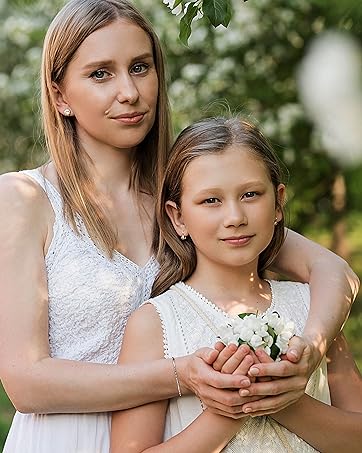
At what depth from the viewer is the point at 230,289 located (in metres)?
3.21

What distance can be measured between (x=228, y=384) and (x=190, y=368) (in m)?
0.16

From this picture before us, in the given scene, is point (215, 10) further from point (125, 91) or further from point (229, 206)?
point (229, 206)

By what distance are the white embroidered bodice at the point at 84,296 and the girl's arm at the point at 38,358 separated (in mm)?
42

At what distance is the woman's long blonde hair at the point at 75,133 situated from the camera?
333 centimetres

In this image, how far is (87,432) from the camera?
3141 millimetres

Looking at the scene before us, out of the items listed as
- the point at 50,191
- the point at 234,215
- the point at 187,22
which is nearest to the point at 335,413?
the point at 234,215

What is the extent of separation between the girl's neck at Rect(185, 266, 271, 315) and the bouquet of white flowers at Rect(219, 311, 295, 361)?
375 mm

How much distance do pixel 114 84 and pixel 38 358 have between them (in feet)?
2.92

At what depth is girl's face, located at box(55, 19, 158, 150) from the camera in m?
3.29

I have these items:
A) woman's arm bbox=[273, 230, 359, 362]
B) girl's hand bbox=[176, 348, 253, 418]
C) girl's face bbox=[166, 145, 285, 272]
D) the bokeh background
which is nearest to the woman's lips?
girl's face bbox=[166, 145, 285, 272]

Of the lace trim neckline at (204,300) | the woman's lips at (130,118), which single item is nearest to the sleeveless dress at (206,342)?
the lace trim neckline at (204,300)

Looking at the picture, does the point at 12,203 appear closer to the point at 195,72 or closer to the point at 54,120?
the point at 54,120

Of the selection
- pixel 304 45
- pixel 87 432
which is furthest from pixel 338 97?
pixel 87 432

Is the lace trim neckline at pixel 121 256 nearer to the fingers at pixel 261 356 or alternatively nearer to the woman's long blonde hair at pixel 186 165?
the woman's long blonde hair at pixel 186 165
